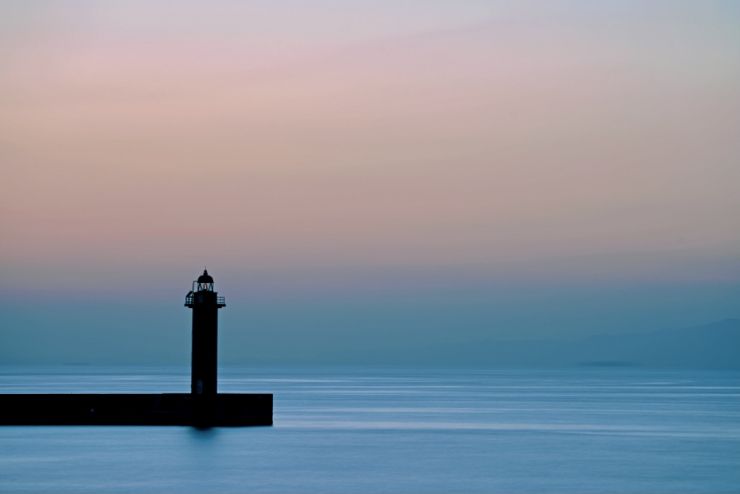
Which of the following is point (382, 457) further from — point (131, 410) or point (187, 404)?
point (131, 410)

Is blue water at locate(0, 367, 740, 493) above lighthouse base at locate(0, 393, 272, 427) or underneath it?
underneath

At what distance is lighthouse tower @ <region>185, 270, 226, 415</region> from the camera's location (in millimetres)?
49938

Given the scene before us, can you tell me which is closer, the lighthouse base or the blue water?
the blue water

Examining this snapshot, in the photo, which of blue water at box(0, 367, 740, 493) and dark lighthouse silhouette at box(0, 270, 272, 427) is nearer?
blue water at box(0, 367, 740, 493)

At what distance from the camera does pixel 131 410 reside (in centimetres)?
5559

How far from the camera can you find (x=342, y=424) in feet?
230

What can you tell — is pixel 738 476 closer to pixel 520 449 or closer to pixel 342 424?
pixel 520 449

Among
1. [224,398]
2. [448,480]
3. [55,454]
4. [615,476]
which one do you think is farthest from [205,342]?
[615,476]

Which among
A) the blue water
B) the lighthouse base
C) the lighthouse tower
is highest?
the lighthouse tower

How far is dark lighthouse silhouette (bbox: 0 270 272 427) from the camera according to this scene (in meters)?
50.1

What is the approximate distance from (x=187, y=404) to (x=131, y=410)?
4.26m

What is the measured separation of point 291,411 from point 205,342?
34.5 meters

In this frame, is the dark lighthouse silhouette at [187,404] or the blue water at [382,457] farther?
the dark lighthouse silhouette at [187,404]

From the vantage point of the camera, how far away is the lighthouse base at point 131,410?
52531 millimetres
